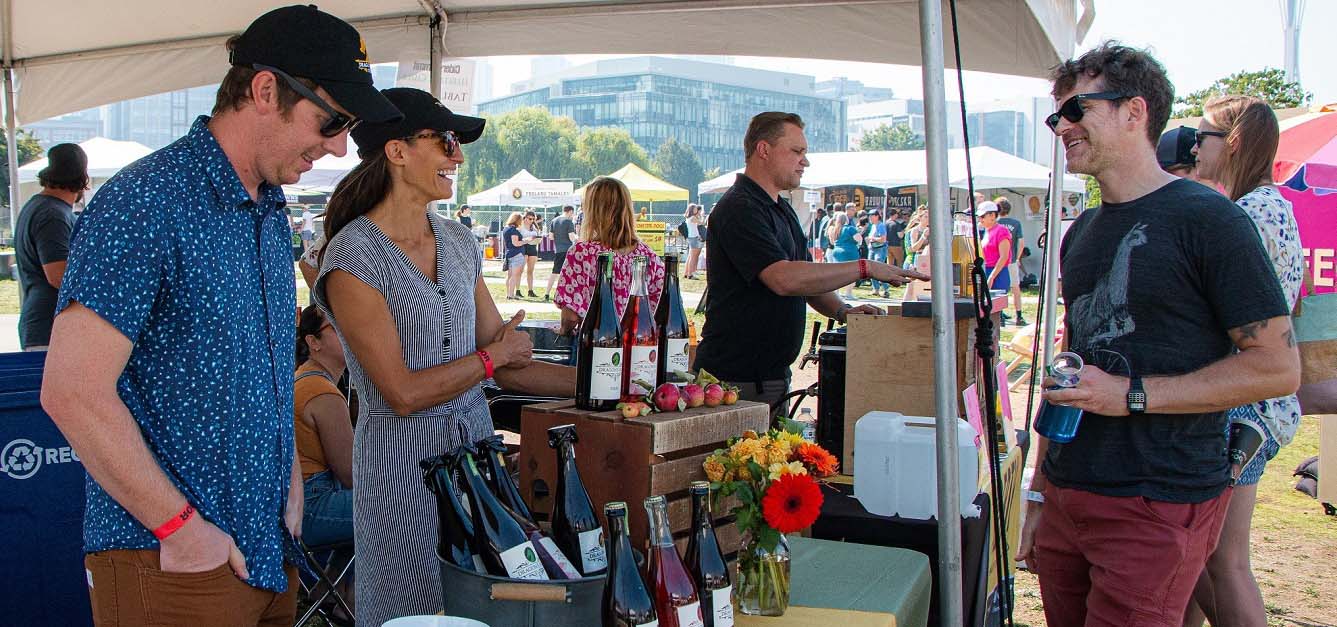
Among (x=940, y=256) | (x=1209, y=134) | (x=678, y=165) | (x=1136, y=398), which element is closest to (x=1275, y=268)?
(x=1209, y=134)

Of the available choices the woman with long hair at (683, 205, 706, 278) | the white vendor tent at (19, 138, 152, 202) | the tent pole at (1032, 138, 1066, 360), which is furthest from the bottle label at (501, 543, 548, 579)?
the white vendor tent at (19, 138, 152, 202)

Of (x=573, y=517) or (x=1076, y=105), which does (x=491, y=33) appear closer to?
(x=1076, y=105)

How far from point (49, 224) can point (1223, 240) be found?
4.79 meters

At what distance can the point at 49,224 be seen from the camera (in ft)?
14.9

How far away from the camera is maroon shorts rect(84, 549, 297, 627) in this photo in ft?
4.56

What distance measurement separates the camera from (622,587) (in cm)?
135

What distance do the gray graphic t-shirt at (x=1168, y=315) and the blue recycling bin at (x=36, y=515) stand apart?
2731 mm

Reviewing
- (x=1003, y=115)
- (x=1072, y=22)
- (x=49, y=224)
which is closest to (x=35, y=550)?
(x=49, y=224)

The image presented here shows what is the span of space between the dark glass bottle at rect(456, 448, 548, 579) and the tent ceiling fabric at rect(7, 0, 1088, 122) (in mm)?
3063

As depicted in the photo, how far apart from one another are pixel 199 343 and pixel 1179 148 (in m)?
3.33

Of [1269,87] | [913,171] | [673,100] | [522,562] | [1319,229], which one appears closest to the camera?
[522,562]

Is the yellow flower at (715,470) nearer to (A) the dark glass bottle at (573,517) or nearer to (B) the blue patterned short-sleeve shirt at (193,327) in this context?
(A) the dark glass bottle at (573,517)

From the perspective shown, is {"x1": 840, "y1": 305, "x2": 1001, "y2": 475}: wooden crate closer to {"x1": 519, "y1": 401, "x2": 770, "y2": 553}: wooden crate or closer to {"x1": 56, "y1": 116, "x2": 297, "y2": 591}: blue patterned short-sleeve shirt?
{"x1": 519, "y1": 401, "x2": 770, "y2": 553}: wooden crate

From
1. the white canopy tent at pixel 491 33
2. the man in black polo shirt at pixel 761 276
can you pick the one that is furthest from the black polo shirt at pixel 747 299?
the white canopy tent at pixel 491 33
